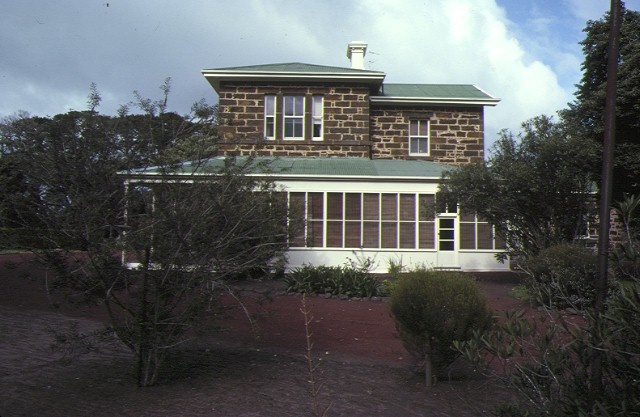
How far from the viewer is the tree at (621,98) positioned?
67.9ft

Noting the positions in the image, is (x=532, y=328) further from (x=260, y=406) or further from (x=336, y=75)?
(x=336, y=75)

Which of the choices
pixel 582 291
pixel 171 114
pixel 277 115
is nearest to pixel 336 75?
pixel 277 115

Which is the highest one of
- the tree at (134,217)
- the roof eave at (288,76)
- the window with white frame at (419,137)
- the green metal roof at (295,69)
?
the green metal roof at (295,69)

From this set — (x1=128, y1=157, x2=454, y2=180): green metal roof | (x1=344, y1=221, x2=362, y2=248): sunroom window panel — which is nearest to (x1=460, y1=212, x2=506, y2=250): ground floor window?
(x1=128, y1=157, x2=454, y2=180): green metal roof

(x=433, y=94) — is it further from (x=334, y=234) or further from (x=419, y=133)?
(x=334, y=234)

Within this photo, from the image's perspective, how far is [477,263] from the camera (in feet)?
67.7

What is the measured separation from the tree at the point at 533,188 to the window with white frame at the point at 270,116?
807 centimetres

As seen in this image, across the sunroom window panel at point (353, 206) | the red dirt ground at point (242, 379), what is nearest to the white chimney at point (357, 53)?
the sunroom window panel at point (353, 206)

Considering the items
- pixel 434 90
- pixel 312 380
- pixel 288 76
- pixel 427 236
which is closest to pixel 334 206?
pixel 427 236

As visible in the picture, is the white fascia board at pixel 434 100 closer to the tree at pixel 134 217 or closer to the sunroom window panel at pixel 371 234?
the sunroom window panel at pixel 371 234

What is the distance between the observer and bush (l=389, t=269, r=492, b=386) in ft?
21.2

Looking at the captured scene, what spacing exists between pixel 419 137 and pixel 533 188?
355 inches

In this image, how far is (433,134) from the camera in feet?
78.1

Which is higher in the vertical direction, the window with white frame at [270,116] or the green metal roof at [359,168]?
the window with white frame at [270,116]
